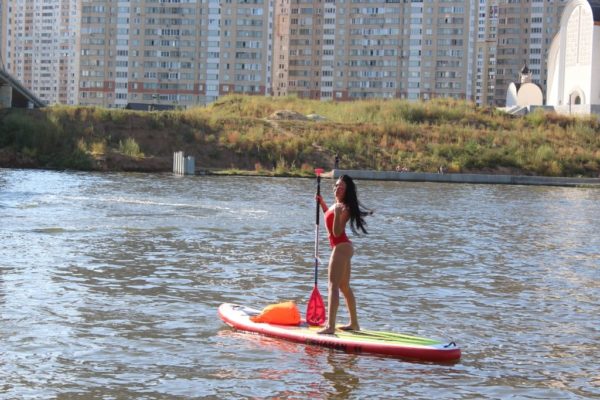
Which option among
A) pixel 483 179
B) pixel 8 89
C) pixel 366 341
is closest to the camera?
pixel 366 341

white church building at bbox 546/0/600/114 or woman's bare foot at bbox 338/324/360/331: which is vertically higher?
white church building at bbox 546/0/600/114

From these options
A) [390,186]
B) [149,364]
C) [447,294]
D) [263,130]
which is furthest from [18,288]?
[263,130]

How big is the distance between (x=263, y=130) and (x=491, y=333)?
49031 mm

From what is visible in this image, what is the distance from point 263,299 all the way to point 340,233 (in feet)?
10.9

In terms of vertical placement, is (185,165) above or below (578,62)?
below

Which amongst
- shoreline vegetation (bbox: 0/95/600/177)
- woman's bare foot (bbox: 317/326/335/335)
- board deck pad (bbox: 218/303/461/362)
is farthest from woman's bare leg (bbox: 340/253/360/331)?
shoreline vegetation (bbox: 0/95/600/177)

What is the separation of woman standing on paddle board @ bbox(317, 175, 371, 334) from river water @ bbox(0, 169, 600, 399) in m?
0.62

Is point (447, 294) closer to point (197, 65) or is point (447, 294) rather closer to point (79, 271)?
point (79, 271)

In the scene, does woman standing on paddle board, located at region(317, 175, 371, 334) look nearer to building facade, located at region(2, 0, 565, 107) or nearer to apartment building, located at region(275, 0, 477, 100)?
apartment building, located at region(275, 0, 477, 100)

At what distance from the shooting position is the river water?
922cm

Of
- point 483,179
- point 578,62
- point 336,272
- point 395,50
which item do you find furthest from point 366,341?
point 395,50

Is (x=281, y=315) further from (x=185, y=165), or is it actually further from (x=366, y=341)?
(x=185, y=165)

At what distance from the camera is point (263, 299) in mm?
13477

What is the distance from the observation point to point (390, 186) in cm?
4578
